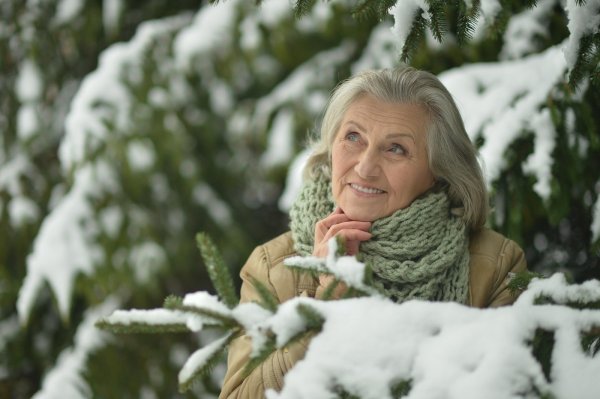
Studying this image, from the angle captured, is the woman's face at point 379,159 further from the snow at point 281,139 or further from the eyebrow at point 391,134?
the snow at point 281,139

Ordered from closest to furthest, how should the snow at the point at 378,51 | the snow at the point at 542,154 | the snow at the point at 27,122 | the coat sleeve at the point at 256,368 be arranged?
the coat sleeve at the point at 256,368 < the snow at the point at 542,154 < the snow at the point at 378,51 < the snow at the point at 27,122

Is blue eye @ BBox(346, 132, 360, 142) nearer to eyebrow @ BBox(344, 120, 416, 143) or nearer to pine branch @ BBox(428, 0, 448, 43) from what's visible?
eyebrow @ BBox(344, 120, 416, 143)

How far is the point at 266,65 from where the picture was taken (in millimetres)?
4312

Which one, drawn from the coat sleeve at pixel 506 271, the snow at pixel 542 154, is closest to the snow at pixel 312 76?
the snow at pixel 542 154

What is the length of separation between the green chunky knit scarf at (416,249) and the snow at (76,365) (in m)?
2.17

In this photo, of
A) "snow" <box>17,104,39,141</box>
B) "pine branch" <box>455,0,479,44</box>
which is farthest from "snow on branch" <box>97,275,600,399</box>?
"snow" <box>17,104,39,141</box>

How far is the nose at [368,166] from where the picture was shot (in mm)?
1639

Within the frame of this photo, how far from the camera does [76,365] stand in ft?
12.5

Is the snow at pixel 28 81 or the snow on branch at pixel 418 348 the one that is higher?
the snow at pixel 28 81

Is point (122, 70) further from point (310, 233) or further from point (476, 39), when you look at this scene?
point (310, 233)

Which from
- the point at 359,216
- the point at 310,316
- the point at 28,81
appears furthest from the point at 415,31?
the point at 28,81

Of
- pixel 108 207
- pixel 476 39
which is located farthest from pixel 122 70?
pixel 476 39

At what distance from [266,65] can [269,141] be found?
1.67 ft

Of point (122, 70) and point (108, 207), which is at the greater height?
point (122, 70)
